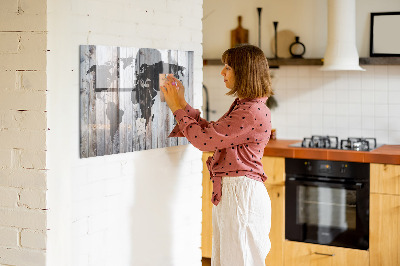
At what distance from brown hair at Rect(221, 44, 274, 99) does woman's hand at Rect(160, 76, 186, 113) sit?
0.94 feet

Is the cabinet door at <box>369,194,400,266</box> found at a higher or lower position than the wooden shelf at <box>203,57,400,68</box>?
lower

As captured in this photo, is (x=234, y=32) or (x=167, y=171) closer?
(x=167, y=171)

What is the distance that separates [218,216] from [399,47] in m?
2.50

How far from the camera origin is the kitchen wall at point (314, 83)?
483 centimetres

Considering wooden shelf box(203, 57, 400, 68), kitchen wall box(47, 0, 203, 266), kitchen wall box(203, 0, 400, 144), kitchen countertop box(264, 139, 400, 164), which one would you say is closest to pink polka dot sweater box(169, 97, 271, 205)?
kitchen wall box(47, 0, 203, 266)

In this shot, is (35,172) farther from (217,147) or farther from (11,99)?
(217,147)

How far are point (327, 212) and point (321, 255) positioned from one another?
0.32 metres

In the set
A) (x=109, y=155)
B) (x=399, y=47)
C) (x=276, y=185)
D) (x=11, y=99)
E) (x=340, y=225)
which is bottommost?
(x=340, y=225)

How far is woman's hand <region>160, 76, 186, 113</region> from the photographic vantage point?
2928 millimetres

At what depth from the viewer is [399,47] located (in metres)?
4.71

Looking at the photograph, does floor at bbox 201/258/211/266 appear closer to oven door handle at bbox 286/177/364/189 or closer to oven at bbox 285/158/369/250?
oven at bbox 285/158/369/250

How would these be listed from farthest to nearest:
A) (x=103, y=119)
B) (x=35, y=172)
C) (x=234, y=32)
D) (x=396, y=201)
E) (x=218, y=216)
Answer: (x=234, y=32) < (x=396, y=201) < (x=218, y=216) < (x=103, y=119) < (x=35, y=172)

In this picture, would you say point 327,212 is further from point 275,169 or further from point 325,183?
point 275,169

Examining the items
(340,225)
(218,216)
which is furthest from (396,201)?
(218,216)
